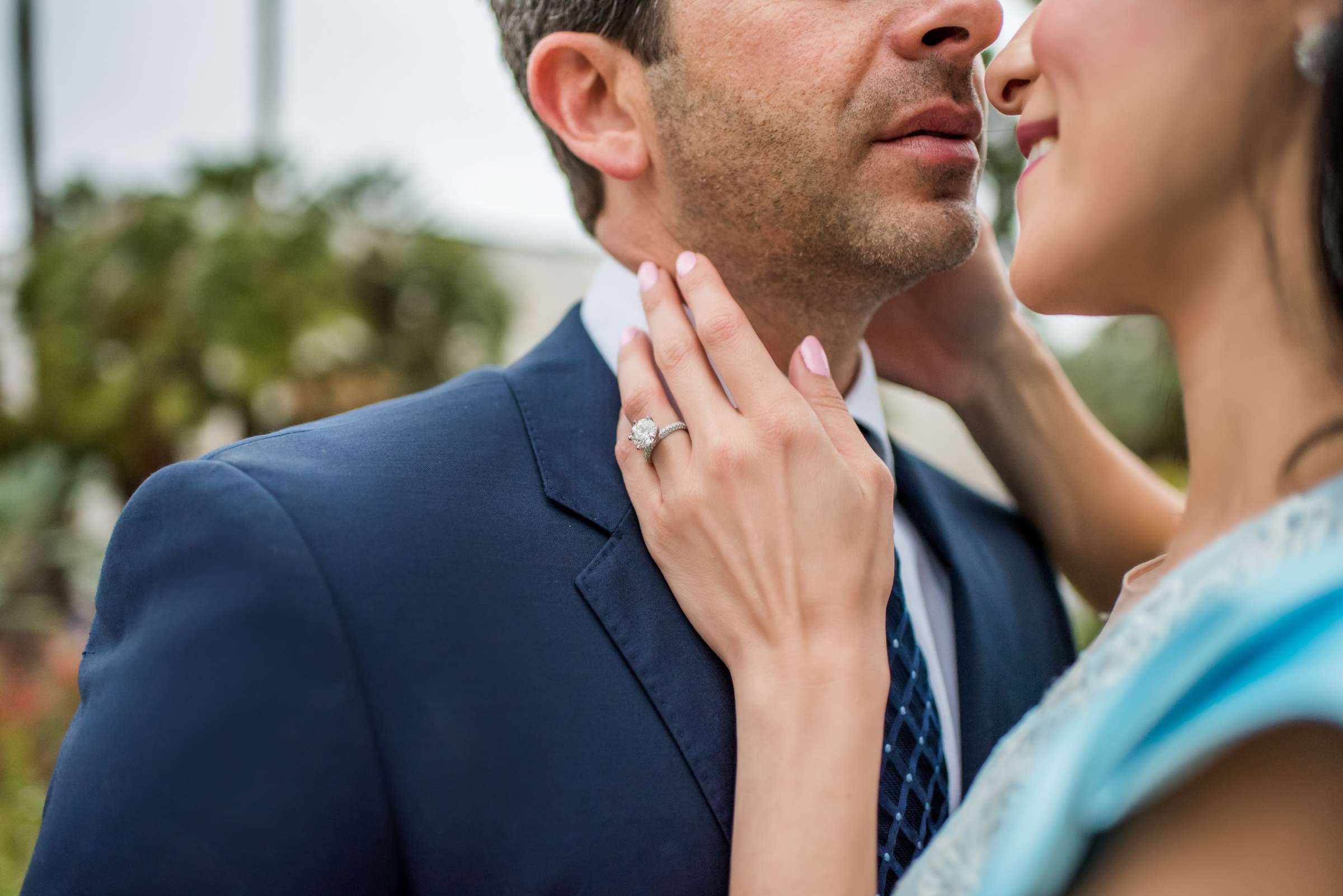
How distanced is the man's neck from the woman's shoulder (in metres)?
0.96

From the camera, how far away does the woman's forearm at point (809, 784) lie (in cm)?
112

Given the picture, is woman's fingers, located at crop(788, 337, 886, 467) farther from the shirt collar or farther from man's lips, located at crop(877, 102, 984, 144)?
man's lips, located at crop(877, 102, 984, 144)

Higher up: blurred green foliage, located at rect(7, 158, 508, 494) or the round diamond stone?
the round diamond stone

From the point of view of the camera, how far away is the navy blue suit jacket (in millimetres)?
1121

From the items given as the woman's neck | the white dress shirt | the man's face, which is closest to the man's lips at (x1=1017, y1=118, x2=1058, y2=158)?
the woman's neck

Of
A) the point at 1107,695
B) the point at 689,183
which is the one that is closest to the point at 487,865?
the point at 1107,695

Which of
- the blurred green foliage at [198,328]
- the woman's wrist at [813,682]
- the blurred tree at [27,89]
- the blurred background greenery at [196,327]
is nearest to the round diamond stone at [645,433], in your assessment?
the woman's wrist at [813,682]

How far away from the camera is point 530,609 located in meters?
1.29

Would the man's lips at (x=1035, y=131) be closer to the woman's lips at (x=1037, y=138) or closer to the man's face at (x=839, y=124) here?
the woman's lips at (x=1037, y=138)

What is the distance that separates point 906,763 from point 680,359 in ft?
2.04

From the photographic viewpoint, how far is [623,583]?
136cm

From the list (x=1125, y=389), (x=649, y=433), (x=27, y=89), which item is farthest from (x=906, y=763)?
(x=27, y=89)

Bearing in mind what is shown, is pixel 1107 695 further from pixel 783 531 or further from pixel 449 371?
pixel 449 371

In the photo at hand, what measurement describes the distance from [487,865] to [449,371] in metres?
7.27
